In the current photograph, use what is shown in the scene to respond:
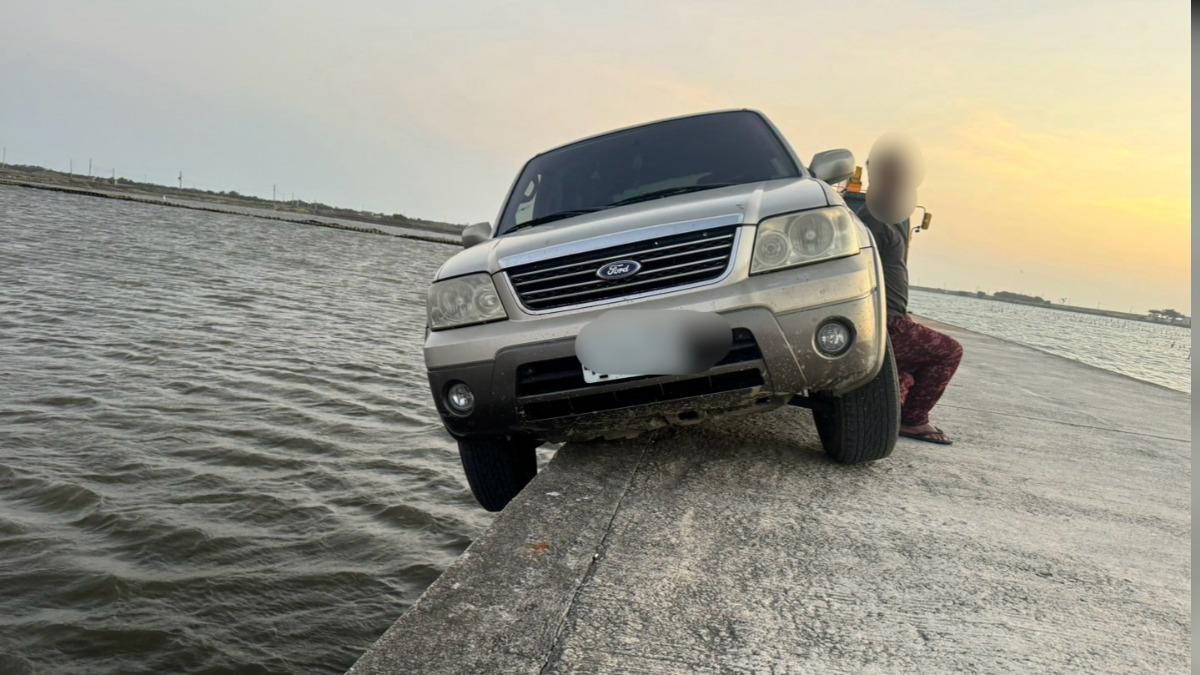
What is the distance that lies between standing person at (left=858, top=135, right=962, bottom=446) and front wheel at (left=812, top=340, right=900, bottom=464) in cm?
97

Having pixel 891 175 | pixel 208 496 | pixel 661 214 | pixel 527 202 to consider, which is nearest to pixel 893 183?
pixel 891 175

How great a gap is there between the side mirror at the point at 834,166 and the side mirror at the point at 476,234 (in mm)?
1739

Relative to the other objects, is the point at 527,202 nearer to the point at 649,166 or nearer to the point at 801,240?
the point at 649,166

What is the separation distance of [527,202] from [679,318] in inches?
71.0

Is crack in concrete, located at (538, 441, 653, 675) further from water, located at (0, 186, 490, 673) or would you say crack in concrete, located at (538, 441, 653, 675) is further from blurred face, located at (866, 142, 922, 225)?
blurred face, located at (866, 142, 922, 225)

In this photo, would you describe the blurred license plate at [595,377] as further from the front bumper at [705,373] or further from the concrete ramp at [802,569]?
the concrete ramp at [802,569]

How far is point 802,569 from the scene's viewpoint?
234cm

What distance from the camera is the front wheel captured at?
121 inches

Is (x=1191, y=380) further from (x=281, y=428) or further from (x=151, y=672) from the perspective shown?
(x=281, y=428)

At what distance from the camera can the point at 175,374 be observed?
6418mm

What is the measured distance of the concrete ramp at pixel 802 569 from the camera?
1896 millimetres

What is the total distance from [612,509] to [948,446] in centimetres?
245

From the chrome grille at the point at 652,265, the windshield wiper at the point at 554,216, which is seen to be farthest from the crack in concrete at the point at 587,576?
the windshield wiper at the point at 554,216

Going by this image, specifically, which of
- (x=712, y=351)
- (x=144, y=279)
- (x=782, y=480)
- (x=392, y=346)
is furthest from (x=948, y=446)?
(x=144, y=279)
